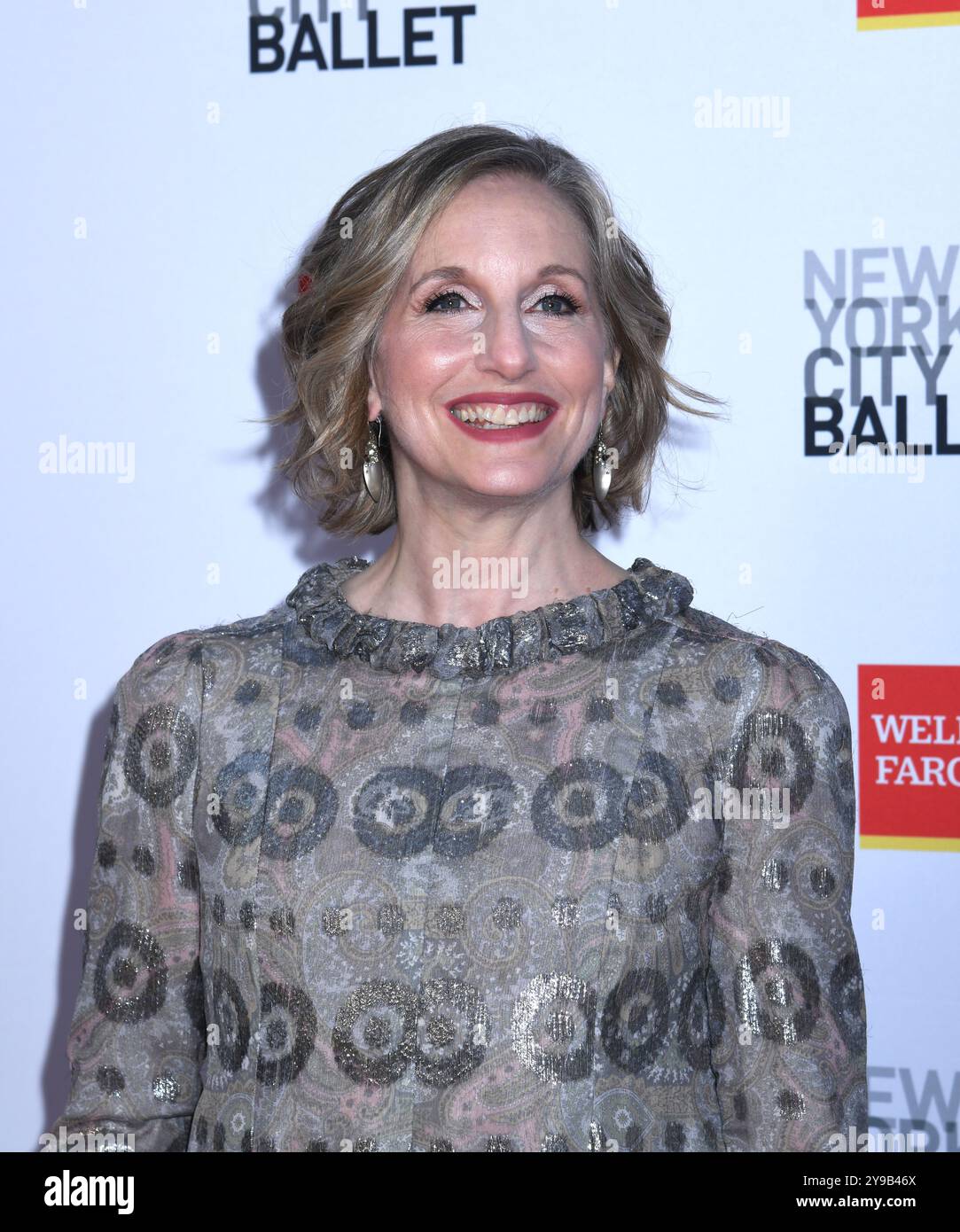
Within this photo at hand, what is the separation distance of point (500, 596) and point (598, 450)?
275 millimetres

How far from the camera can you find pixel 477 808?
1636 millimetres

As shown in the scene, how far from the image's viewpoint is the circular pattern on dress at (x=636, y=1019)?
5.15 feet

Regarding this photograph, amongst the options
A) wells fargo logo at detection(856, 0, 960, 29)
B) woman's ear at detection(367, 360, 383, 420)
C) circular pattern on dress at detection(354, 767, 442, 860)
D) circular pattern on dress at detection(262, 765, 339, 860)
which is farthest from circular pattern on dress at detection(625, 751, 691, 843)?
wells fargo logo at detection(856, 0, 960, 29)

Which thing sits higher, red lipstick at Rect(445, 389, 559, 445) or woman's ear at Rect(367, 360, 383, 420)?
woman's ear at Rect(367, 360, 383, 420)

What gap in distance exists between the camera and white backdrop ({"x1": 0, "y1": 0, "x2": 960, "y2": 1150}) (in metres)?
2.16

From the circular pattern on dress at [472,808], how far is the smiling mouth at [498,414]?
0.39 m

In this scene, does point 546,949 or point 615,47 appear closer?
point 546,949

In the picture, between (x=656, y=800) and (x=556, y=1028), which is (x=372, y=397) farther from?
(x=556, y=1028)

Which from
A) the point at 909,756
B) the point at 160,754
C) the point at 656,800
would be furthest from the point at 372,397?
the point at 909,756

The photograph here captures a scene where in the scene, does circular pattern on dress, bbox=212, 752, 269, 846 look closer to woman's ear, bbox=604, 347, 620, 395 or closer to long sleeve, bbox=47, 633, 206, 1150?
long sleeve, bbox=47, 633, 206, 1150

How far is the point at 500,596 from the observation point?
1769 millimetres

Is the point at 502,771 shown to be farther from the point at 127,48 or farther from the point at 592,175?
the point at 127,48
